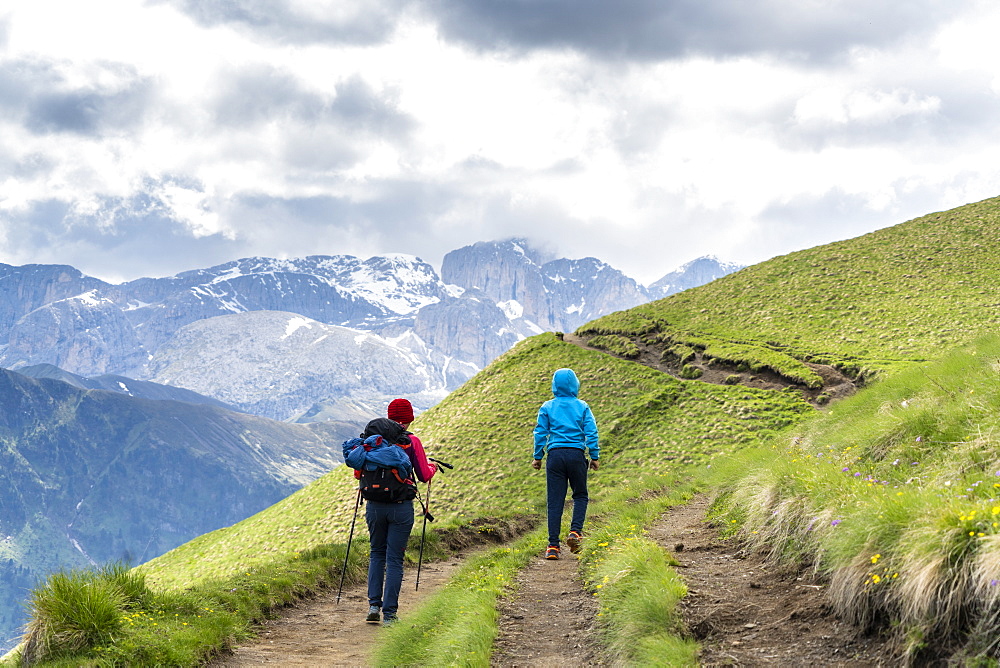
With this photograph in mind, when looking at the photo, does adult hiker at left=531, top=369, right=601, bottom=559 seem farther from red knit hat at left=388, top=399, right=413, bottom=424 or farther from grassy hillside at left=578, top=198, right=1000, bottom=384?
grassy hillside at left=578, top=198, right=1000, bottom=384

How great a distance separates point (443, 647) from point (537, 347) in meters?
45.5

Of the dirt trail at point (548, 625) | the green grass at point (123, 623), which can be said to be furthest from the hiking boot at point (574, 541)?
the green grass at point (123, 623)

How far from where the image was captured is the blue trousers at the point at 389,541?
1109cm

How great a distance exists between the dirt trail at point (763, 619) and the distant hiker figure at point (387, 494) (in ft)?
14.7

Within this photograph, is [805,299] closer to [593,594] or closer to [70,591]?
[593,594]

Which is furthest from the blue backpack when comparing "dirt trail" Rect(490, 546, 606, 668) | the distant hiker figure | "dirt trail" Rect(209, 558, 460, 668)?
"dirt trail" Rect(490, 546, 606, 668)

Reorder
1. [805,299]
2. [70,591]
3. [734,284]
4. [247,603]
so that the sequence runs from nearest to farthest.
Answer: [70,591], [247,603], [805,299], [734,284]

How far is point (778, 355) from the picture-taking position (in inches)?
1574

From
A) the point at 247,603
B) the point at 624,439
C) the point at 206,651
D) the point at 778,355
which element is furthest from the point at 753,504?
the point at 778,355

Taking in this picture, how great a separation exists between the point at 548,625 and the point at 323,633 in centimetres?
465

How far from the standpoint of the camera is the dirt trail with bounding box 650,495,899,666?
5781 millimetres

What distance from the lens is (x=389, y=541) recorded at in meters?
11.1

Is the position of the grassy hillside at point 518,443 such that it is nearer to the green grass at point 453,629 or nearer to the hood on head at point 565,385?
the hood on head at point 565,385

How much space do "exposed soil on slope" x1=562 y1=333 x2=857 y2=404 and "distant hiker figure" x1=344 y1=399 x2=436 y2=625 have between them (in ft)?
93.4
